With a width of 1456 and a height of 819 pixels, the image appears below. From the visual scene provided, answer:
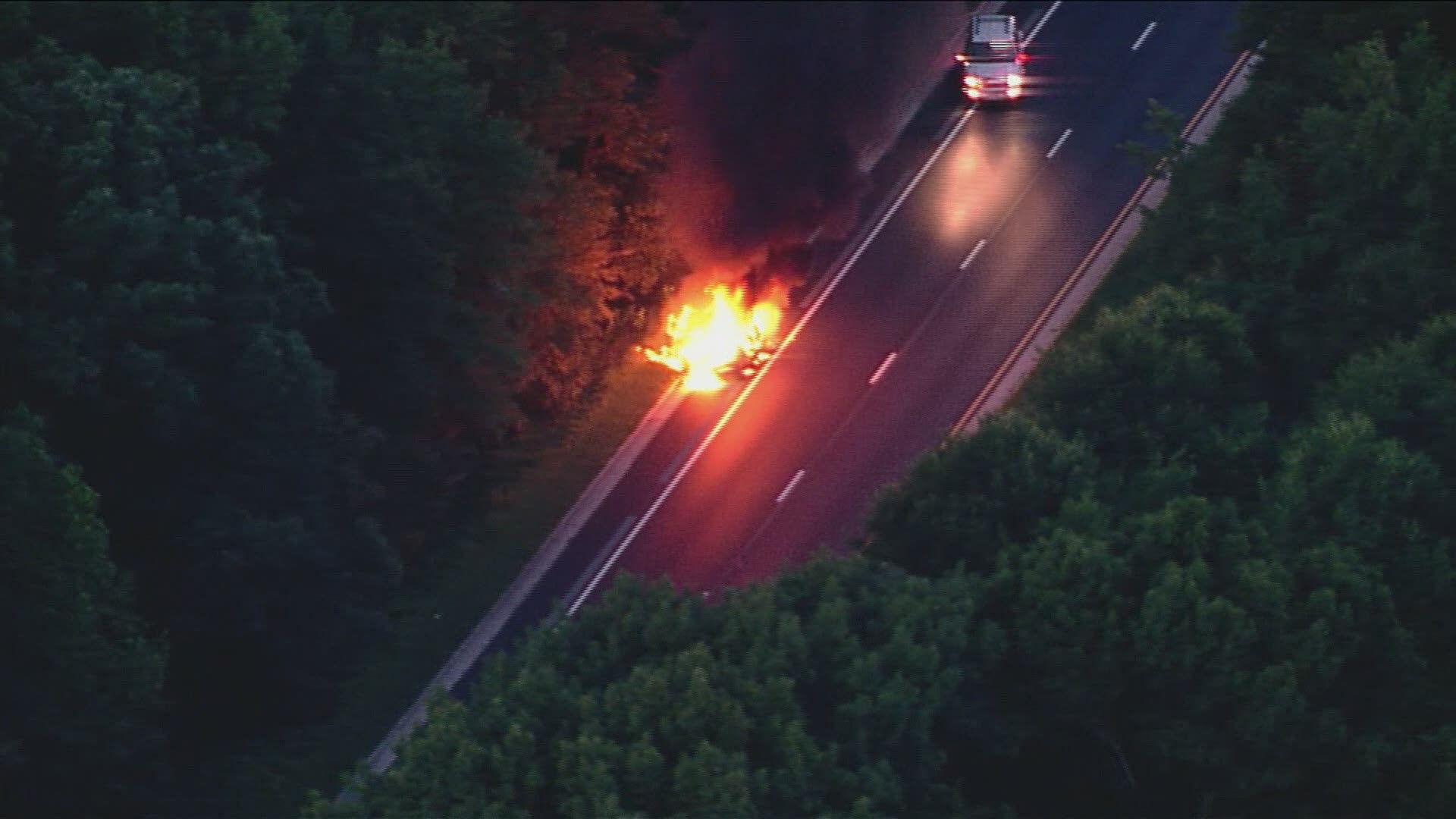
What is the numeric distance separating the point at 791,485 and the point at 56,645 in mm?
13960

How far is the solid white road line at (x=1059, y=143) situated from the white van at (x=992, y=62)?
148 cm

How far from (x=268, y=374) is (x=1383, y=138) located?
14910 millimetres

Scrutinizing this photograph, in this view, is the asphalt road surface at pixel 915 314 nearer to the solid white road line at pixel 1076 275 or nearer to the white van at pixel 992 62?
the solid white road line at pixel 1076 275

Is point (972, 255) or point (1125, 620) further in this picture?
point (972, 255)

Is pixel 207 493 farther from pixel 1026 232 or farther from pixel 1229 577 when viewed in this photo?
pixel 1026 232

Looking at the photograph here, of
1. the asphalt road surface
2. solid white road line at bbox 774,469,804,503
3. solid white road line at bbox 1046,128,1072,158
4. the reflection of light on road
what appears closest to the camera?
the asphalt road surface

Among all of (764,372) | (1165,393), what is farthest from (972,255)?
(1165,393)

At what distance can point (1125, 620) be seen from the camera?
2128 cm

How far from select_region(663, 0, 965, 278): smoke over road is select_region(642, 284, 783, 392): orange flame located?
772mm

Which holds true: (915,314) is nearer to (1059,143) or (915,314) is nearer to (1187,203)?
(1059,143)

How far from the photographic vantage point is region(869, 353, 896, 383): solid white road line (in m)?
37.2

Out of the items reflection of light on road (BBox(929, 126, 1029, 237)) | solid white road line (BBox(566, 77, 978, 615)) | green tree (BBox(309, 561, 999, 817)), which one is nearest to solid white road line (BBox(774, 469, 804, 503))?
solid white road line (BBox(566, 77, 978, 615))

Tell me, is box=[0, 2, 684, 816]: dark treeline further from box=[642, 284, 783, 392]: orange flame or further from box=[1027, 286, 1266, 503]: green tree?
box=[1027, 286, 1266, 503]: green tree

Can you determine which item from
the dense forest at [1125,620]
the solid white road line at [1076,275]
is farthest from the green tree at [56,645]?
the solid white road line at [1076,275]
